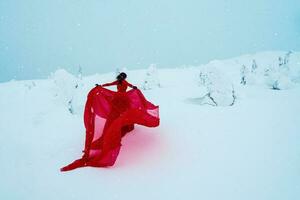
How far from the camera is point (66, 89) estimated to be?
1016 cm

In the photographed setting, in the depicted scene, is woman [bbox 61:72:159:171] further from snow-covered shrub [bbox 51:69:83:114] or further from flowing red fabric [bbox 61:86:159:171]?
snow-covered shrub [bbox 51:69:83:114]

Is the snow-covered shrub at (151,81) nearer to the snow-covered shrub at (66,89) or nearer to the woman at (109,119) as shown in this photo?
the snow-covered shrub at (66,89)

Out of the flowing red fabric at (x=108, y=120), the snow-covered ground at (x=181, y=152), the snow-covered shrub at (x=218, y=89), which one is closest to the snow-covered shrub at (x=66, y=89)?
the snow-covered ground at (x=181, y=152)

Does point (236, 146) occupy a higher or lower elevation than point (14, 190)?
higher

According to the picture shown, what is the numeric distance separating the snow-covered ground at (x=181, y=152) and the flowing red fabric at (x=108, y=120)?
23cm

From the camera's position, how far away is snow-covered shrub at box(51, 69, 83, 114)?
9.87 meters

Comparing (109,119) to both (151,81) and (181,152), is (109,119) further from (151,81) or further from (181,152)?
(151,81)

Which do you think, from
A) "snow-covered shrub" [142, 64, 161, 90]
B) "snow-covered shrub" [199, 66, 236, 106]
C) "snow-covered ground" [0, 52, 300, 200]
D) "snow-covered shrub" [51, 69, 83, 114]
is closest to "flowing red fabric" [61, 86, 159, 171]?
"snow-covered ground" [0, 52, 300, 200]

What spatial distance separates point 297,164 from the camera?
5078 mm

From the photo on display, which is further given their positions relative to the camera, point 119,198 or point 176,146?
point 176,146

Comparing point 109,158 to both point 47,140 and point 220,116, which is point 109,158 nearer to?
point 47,140

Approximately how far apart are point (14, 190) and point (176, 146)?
3.06m

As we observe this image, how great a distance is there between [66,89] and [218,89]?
5043mm

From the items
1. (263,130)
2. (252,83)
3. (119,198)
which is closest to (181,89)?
(252,83)
